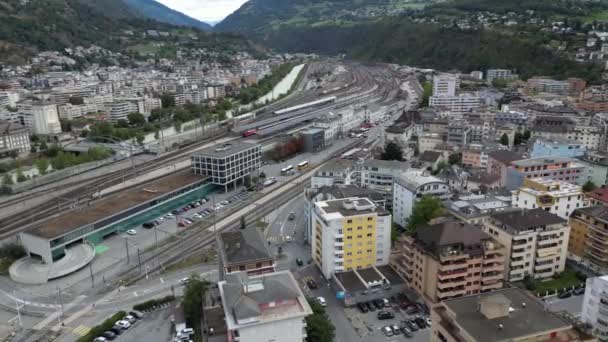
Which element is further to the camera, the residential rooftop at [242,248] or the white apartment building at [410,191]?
the white apartment building at [410,191]

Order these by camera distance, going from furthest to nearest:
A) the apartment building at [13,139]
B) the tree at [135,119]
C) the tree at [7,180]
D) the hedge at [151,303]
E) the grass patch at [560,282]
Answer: the tree at [135,119] → the apartment building at [13,139] → the tree at [7,180] → the grass patch at [560,282] → the hedge at [151,303]

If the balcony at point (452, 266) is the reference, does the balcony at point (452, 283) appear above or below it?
below

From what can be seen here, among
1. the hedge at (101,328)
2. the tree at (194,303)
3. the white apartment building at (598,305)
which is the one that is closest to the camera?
the white apartment building at (598,305)

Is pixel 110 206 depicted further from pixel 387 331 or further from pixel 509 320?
pixel 509 320

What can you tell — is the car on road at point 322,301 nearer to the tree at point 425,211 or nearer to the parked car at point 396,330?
the parked car at point 396,330

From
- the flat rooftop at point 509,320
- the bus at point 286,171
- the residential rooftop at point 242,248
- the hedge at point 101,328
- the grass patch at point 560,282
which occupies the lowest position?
the grass patch at point 560,282

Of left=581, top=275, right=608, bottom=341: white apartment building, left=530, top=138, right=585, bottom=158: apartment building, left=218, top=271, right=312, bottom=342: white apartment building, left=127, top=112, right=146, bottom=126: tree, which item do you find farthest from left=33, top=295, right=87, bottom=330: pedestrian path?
left=127, top=112, right=146, bottom=126: tree

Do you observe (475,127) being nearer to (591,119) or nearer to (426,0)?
(591,119)

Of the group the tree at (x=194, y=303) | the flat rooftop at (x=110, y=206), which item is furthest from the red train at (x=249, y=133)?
the tree at (x=194, y=303)
